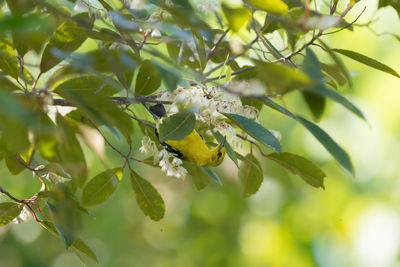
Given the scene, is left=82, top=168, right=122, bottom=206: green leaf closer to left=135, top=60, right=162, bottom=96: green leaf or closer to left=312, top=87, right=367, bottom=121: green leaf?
left=135, top=60, right=162, bottom=96: green leaf

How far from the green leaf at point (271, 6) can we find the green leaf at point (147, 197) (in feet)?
1.51

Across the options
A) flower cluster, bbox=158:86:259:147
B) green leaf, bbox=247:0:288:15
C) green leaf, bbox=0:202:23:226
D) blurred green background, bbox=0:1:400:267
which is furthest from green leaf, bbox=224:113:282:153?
blurred green background, bbox=0:1:400:267

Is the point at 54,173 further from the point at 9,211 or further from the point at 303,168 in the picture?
the point at 303,168

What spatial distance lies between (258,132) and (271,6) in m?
0.18

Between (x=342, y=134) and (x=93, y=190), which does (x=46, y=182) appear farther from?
(x=342, y=134)

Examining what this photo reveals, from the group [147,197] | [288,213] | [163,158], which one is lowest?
[288,213]

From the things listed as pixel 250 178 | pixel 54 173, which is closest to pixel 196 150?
pixel 250 178

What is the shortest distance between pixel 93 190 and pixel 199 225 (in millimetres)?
3601

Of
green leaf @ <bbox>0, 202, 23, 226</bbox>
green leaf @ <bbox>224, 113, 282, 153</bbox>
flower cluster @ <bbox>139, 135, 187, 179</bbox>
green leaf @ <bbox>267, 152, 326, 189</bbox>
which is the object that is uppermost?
green leaf @ <bbox>224, 113, 282, 153</bbox>

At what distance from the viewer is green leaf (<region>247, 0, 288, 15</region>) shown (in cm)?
63

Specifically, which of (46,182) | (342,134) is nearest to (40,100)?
(46,182)

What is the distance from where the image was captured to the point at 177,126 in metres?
0.72

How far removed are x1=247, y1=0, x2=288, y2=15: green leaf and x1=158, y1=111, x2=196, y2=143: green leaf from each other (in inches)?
7.2

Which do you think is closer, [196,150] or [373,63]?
[373,63]
